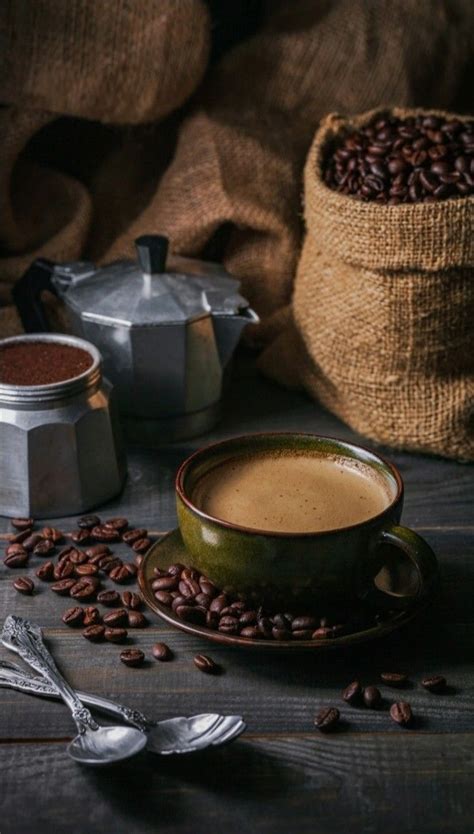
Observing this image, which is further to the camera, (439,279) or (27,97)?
(27,97)

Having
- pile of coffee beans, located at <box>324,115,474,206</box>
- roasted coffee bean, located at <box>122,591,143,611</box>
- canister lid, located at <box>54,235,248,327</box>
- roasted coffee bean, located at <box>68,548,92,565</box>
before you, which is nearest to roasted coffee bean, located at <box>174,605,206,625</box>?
roasted coffee bean, located at <box>122,591,143,611</box>

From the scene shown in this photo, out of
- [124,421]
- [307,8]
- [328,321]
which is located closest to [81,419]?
[124,421]

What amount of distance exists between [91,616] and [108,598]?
0.12 feet

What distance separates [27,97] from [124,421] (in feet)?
1.57

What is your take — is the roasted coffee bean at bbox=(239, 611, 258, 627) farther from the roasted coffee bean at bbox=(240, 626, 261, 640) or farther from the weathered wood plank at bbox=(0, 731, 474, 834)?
the weathered wood plank at bbox=(0, 731, 474, 834)

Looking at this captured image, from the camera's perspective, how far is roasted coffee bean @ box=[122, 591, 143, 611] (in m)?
1.16

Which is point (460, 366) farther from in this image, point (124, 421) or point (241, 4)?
point (241, 4)

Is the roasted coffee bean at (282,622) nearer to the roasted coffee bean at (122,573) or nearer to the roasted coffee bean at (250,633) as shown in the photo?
the roasted coffee bean at (250,633)

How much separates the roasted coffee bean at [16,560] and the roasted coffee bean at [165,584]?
19 cm

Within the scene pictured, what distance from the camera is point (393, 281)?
1411 millimetres

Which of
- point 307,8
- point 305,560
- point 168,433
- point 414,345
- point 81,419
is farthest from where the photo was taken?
point 307,8

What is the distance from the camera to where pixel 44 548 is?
49.7 inches

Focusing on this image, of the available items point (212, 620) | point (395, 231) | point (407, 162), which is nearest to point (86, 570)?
point (212, 620)

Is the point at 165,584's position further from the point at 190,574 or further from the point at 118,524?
the point at 118,524
